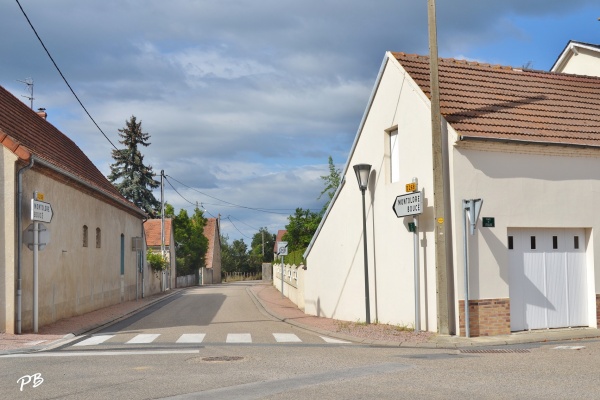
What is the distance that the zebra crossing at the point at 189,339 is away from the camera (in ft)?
45.5

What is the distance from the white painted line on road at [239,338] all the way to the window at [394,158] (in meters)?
5.10

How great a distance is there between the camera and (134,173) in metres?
66.2

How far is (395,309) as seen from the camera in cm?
1603

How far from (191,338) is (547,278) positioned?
307 inches

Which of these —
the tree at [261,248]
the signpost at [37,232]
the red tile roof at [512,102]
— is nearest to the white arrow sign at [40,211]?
the signpost at [37,232]

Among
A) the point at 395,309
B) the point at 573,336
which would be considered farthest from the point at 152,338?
the point at 573,336

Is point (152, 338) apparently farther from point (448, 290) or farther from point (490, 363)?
point (490, 363)

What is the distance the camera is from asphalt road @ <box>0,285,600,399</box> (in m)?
7.89

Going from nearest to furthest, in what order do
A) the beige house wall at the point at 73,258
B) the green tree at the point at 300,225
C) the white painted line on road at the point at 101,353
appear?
1. the white painted line on road at the point at 101,353
2. the beige house wall at the point at 73,258
3. the green tree at the point at 300,225

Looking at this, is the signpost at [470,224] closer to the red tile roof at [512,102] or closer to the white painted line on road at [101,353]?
the red tile roof at [512,102]

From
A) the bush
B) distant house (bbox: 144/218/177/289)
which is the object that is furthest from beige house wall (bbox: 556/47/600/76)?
distant house (bbox: 144/218/177/289)

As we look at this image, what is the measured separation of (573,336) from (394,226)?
4.58 meters

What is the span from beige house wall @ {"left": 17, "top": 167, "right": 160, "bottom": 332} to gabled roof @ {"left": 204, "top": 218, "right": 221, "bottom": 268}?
158 ft

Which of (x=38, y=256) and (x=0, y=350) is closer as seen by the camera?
(x=0, y=350)
